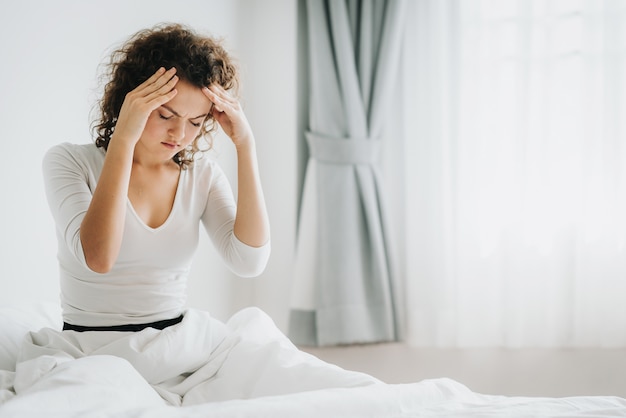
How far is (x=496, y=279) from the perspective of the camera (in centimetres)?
280

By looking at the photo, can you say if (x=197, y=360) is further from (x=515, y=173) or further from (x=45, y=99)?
(x=515, y=173)

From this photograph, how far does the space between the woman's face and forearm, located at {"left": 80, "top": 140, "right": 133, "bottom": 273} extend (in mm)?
131

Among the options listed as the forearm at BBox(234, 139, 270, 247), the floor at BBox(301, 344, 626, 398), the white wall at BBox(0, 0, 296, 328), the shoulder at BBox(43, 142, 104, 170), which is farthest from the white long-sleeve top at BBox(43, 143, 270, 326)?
the floor at BBox(301, 344, 626, 398)

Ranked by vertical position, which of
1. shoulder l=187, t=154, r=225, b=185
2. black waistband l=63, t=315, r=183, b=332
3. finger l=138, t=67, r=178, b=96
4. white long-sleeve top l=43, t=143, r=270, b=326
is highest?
finger l=138, t=67, r=178, b=96

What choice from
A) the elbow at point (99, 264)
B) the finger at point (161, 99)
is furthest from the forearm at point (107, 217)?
the finger at point (161, 99)

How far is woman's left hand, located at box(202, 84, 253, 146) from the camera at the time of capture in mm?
1496

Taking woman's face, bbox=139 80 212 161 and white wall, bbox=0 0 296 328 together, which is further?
white wall, bbox=0 0 296 328

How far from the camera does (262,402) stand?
1036mm

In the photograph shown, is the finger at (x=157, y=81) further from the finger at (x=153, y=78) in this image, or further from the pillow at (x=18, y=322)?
the pillow at (x=18, y=322)

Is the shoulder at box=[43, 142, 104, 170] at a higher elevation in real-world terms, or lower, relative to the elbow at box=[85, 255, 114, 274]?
higher

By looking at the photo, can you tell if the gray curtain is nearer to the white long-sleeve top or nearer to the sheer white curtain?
the sheer white curtain

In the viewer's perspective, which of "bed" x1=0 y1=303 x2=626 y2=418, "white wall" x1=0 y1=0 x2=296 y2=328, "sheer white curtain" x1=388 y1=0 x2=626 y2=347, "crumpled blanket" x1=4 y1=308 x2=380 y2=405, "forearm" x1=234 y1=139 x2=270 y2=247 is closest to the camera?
"bed" x1=0 y1=303 x2=626 y2=418

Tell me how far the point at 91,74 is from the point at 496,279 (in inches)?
66.3

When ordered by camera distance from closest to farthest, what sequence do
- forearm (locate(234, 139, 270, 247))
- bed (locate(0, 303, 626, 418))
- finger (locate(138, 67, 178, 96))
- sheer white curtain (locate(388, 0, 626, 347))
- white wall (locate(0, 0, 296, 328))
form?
bed (locate(0, 303, 626, 418))
finger (locate(138, 67, 178, 96))
forearm (locate(234, 139, 270, 247))
white wall (locate(0, 0, 296, 328))
sheer white curtain (locate(388, 0, 626, 347))
